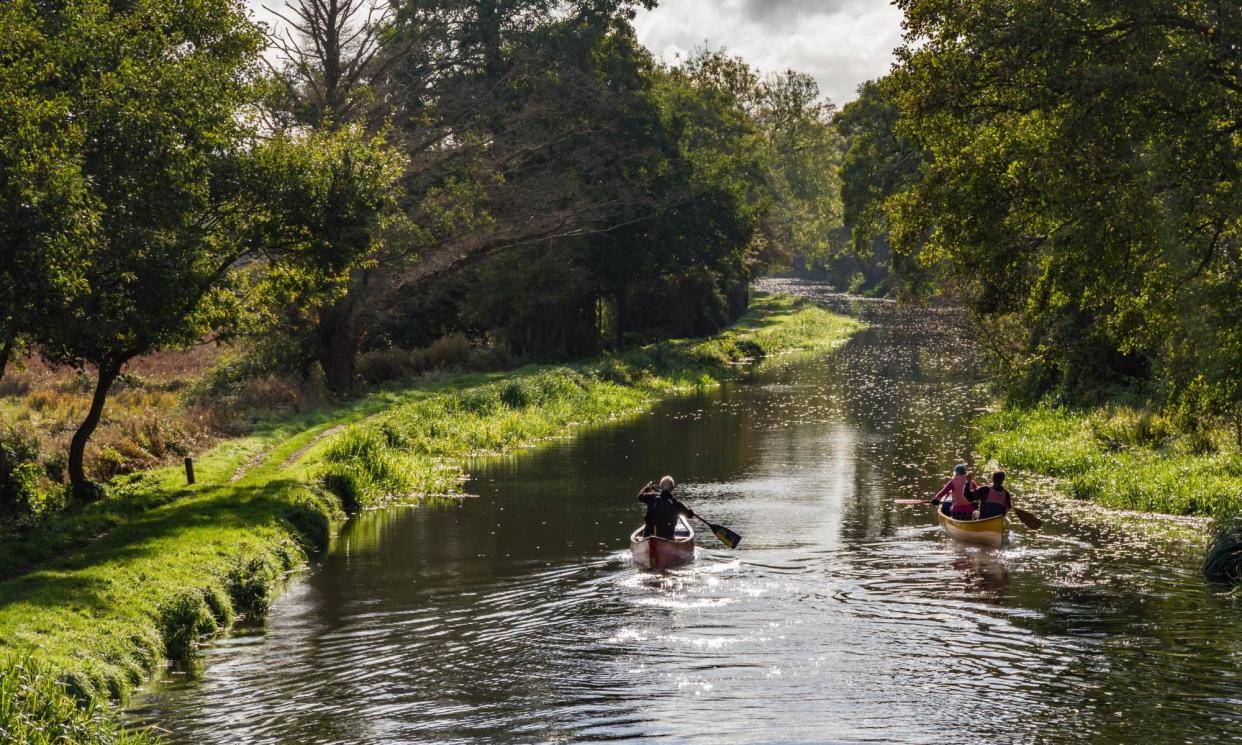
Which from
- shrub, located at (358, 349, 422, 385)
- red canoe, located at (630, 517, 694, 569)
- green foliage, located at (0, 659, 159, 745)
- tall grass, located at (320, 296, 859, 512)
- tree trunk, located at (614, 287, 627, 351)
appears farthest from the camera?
tree trunk, located at (614, 287, 627, 351)

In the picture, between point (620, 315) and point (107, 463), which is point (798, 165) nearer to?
point (620, 315)

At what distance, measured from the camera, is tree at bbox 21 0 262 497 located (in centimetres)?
2345

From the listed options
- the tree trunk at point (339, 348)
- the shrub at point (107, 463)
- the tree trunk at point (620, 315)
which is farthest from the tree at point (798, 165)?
the shrub at point (107, 463)

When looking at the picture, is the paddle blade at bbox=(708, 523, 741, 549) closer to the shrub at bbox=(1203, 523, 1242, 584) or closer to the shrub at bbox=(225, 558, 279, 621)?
the shrub at bbox=(1203, 523, 1242, 584)

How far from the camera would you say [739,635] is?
18.4 m

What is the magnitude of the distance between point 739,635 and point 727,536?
19.4 feet

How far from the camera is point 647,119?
221 ft

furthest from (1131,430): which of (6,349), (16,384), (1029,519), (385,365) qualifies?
(16,384)

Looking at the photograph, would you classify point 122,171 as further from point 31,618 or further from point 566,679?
point 566,679

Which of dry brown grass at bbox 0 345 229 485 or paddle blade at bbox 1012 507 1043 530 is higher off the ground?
dry brown grass at bbox 0 345 229 485

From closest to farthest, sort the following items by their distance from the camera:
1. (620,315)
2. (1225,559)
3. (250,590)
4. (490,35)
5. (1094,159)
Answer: (1225,559), (250,590), (1094,159), (490,35), (620,315)

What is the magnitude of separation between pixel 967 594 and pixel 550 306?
45.9 metres

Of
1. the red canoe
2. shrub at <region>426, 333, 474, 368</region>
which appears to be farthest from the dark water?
shrub at <region>426, 333, 474, 368</region>

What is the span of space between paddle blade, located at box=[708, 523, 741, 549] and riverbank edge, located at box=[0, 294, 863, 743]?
333 inches
